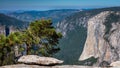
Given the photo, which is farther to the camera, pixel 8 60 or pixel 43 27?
pixel 8 60

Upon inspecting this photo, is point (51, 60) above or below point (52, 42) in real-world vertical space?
above

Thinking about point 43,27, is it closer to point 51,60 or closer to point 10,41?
point 10,41

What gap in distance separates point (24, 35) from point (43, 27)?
19.3 feet

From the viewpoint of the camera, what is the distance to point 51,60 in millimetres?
47219

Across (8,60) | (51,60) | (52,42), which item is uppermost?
(51,60)

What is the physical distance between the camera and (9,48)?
97125mm

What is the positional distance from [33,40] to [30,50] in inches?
114

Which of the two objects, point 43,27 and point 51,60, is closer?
point 51,60

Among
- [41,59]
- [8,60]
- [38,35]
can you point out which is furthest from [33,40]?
[41,59]

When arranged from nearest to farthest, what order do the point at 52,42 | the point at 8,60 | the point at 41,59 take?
the point at 41,59 → the point at 52,42 → the point at 8,60

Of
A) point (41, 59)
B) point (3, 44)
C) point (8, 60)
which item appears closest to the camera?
point (41, 59)

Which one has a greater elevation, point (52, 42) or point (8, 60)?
point (52, 42)

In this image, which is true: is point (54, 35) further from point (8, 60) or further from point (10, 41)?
point (8, 60)

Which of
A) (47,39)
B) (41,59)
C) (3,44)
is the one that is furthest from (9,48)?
(41,59)
